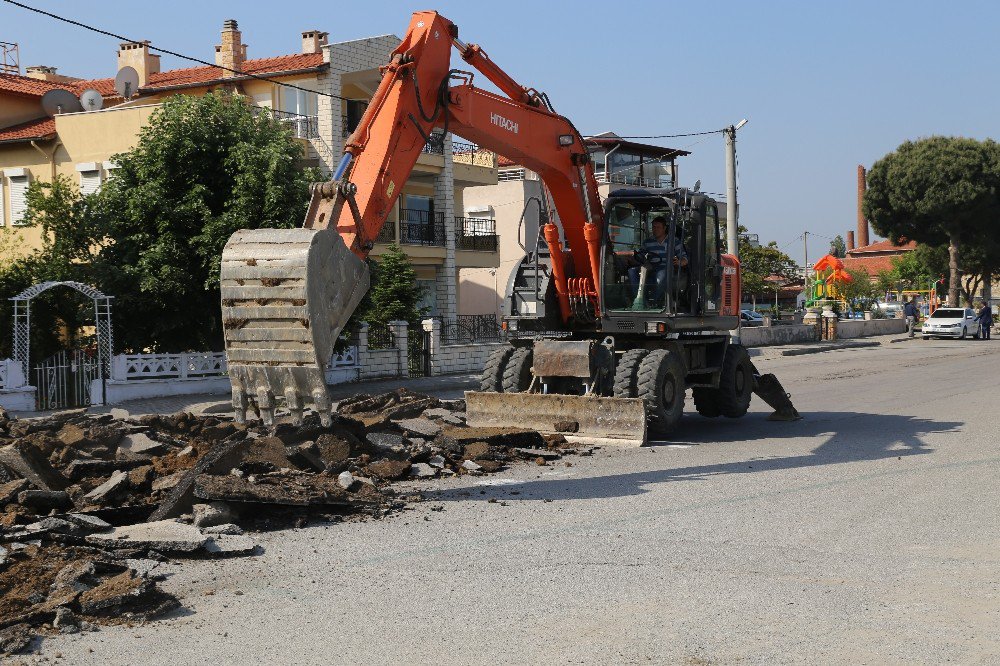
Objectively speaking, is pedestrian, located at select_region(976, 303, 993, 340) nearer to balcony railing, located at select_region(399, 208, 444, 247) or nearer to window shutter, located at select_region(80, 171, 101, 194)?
balcony railing, located at select_region(399, 208, 444, 247)

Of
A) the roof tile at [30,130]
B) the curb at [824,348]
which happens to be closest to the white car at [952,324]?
the curb at [824,348]

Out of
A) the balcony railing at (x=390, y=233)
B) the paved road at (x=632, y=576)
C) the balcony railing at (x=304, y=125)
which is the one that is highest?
the balcony railing at (x=304, y=125)

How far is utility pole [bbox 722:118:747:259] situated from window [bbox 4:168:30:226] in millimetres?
22418

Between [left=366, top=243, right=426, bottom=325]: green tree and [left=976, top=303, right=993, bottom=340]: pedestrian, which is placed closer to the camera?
[left=366, top=243, right=426, bottom=325]: green tree

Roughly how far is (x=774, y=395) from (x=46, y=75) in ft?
124

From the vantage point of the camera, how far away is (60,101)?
1471 inches

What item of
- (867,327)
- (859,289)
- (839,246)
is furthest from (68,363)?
(839,246)

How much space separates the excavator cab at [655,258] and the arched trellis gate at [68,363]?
1100 centimetres

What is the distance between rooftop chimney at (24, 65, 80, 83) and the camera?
45125 mm

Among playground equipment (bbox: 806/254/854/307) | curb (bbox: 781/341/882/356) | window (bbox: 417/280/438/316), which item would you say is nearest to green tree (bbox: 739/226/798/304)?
playground equipment (bbox: 806/254/854/307)

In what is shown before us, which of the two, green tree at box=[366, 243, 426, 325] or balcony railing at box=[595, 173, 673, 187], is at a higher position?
balcony railing at box=[595, 173, 673, 187]

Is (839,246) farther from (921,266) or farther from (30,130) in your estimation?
(30,130)

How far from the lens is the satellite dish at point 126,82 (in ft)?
124

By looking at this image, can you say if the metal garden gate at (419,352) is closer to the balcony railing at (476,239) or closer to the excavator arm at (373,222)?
the excavator arm at (373,222)
